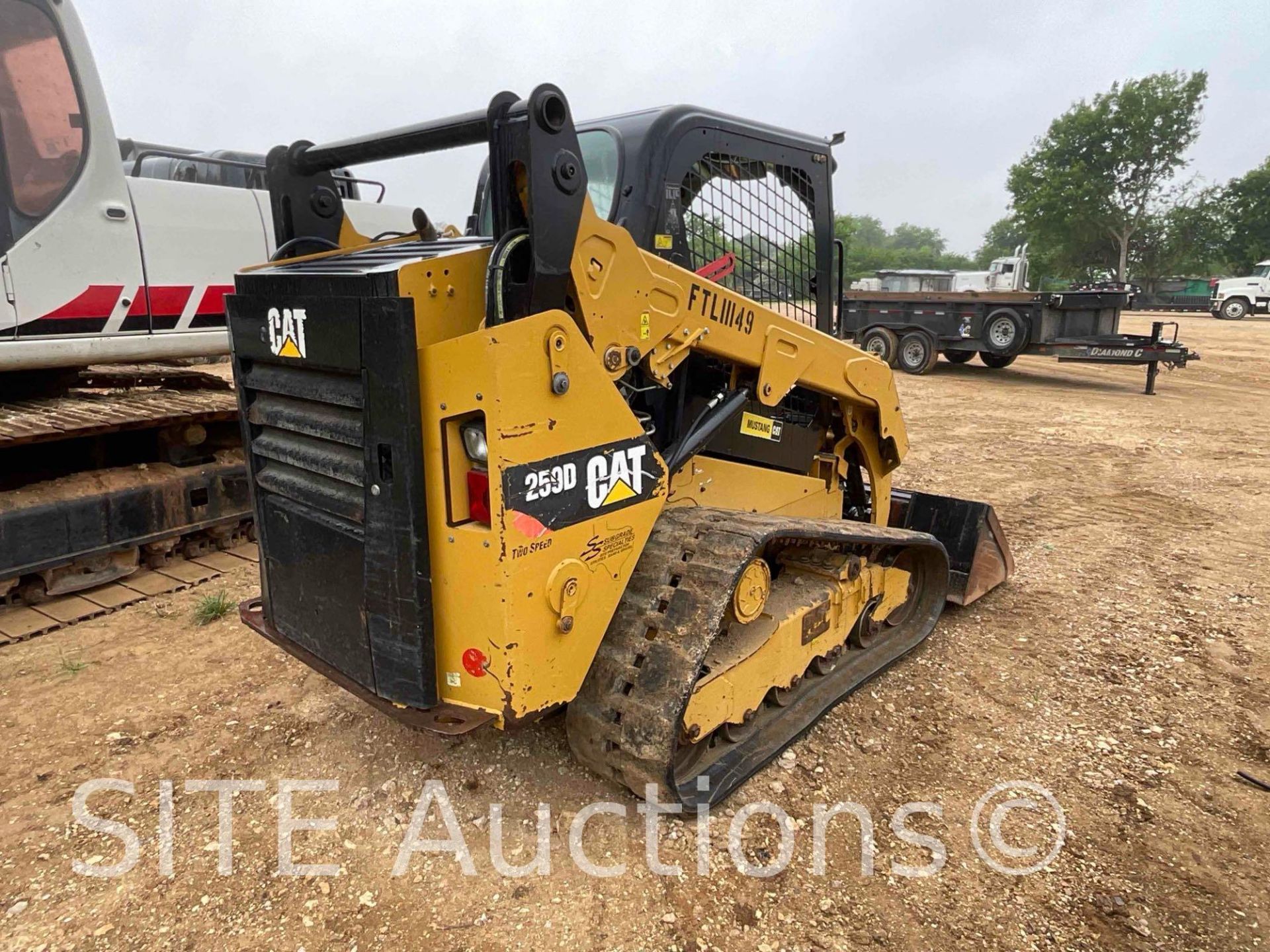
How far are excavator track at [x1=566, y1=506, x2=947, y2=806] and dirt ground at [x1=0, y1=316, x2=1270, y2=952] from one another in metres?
0.15

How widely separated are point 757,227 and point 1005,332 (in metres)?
12.4

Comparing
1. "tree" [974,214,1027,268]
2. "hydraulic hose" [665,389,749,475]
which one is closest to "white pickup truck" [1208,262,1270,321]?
"hydraulic hose" [665,389,749,475]

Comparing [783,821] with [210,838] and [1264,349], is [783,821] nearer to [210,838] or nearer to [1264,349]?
[210,838]

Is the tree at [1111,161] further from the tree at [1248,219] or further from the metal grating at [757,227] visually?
the metal grating at [757,227]

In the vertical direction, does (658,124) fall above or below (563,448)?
above

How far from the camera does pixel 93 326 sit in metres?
4.75

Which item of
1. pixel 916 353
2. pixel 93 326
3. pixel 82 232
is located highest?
pixel 82 232

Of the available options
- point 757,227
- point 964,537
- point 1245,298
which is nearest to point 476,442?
point 757,227

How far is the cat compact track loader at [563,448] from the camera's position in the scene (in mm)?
2273

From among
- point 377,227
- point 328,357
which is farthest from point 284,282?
point 377,227

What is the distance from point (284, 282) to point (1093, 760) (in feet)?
11.3

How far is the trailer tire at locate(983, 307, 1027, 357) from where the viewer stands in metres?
14.2

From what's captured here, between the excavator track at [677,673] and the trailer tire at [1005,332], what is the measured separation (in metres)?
12.6

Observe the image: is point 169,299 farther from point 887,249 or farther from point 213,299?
point 887,249
